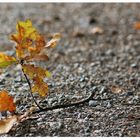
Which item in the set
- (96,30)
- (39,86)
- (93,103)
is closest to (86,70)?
(93,103)

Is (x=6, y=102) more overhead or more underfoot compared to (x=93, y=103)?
more overhead

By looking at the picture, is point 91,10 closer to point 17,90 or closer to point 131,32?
point 131,32

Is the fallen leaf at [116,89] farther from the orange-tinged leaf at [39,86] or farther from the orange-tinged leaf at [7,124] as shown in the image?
the orange-tinged leaf at [7,124]

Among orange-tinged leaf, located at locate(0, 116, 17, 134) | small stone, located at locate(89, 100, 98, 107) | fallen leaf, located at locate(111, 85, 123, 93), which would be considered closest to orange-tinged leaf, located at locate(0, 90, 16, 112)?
orange-tinged leaf, located at locate(0, 116, 17, 134)

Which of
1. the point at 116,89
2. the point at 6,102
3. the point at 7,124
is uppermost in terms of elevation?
the point at 6,102

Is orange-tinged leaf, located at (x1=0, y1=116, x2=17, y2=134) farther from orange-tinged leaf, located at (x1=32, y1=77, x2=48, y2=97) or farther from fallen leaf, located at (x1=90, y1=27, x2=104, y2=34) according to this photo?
fallen leaf, located at (x1=90, y1=27, x2=104, y2=34)

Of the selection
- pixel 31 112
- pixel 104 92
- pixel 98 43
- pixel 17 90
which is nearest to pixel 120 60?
pixel 98 43

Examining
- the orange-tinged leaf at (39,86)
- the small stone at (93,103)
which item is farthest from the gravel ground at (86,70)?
the orange-tinged leaf at (39,86)

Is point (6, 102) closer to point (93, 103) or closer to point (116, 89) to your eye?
point (93, 103)
